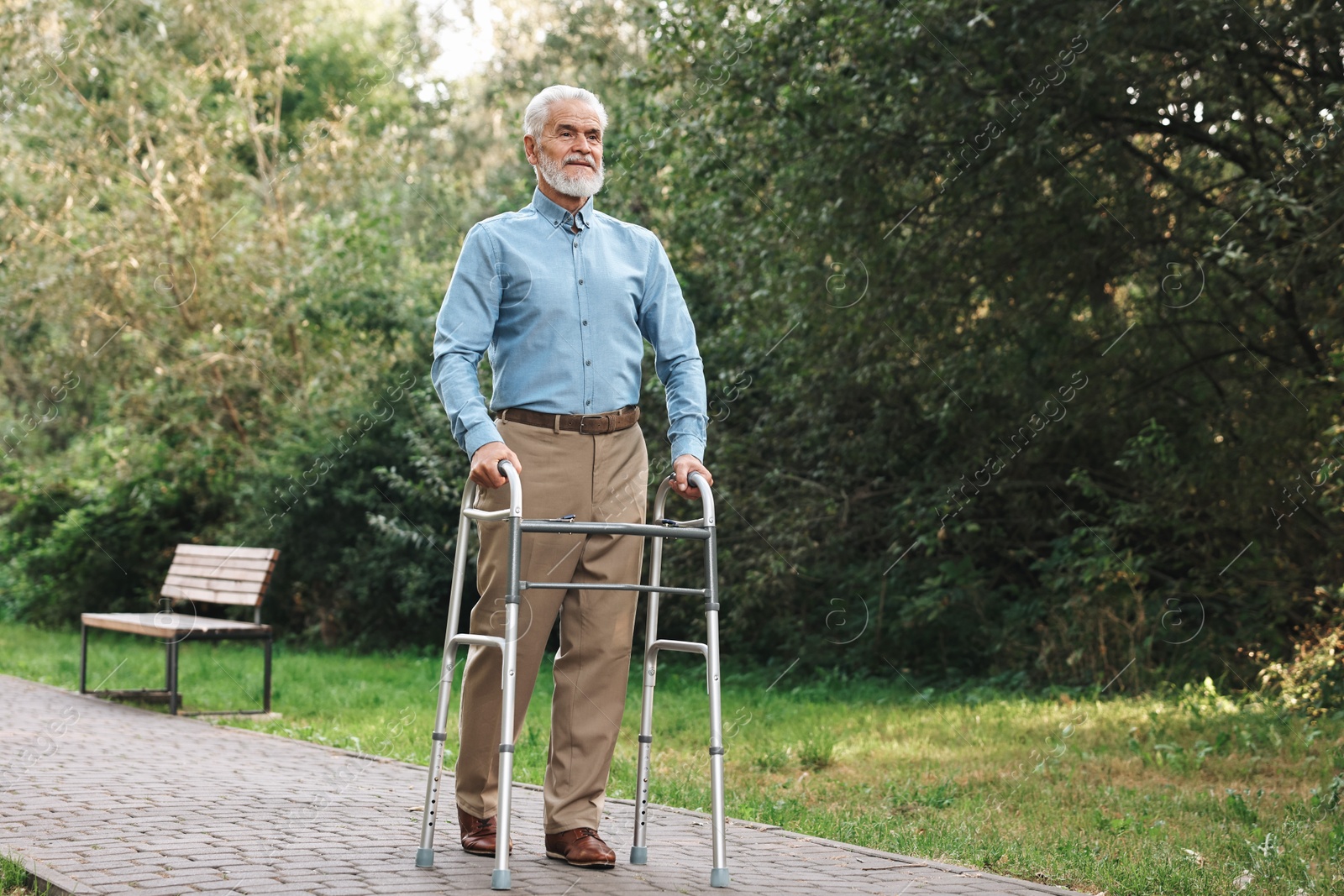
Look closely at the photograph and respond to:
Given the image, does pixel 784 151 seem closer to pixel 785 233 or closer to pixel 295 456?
pixel 785 233

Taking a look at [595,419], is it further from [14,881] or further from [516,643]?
[14,881]

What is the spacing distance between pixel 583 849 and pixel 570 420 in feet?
4.48

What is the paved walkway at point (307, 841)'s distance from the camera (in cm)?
431

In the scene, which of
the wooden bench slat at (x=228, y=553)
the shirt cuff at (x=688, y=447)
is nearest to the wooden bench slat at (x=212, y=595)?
the wooden bench slat at (x=228, y=553)

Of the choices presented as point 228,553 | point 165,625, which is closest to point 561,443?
point 165,625

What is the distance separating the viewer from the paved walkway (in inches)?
170

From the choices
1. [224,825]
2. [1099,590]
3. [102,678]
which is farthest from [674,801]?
[102,678]

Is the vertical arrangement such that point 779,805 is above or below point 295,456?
below

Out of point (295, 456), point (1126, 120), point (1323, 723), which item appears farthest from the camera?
point (295, 456)

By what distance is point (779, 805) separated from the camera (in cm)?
640

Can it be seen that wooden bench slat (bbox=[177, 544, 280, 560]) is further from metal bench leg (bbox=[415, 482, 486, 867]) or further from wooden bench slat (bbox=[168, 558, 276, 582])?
metal bench leg (bbox=[415, 482, 486, 867])

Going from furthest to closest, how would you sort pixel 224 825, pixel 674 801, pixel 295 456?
pixel 295 456 → pixel 674 801 → pixel 224 825

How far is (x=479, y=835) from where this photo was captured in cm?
468

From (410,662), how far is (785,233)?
5.79 metres
